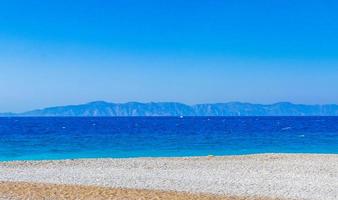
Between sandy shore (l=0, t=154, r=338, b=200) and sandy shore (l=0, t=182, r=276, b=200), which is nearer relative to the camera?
sandy shore (l=0, t=182, r=276, b=200)

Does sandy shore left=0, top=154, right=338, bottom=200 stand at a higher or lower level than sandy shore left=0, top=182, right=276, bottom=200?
lower

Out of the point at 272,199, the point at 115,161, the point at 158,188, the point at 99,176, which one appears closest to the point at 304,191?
the point at 272,199

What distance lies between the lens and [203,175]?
24.2 m

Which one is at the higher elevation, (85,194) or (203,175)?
(85,194)

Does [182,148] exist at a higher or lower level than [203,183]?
lower

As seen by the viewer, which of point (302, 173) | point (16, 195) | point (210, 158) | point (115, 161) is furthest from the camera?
point (210, 158)

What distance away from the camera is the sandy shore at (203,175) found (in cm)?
1917

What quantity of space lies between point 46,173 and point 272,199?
11.7 meters

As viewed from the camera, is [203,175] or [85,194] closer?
[85,194]

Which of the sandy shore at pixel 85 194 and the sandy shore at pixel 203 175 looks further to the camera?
the sandy shore at pixel 203 175

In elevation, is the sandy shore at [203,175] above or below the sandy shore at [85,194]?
below

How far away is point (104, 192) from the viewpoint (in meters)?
17.1

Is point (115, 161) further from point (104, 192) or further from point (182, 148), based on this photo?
point (182, 148)

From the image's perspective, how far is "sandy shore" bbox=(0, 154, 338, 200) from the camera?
19.2 meters
